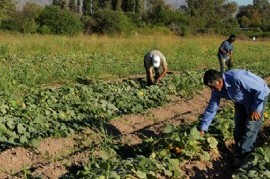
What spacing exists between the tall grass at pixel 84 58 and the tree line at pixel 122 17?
5.23m

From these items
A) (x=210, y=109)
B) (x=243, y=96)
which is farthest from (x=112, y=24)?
(x=243, y=96)

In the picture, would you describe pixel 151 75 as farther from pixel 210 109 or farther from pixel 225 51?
pixel 210 109

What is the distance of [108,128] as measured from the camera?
322 inches

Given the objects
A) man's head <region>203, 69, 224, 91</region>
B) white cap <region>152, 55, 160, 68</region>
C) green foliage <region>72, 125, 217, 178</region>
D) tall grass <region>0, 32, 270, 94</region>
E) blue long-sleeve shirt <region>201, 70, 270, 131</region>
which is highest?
man's head <region>203, 69, 224, 91</region>

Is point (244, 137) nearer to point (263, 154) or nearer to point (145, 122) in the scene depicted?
point (263, 154)

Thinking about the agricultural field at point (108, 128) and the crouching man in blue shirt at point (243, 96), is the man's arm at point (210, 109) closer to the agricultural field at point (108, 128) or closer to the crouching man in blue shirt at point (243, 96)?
the crouching man in blue shirt at point (243, 96)

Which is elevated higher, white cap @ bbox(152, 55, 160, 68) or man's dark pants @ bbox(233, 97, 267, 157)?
white cap @ bbox(152, 55, 160, 68)

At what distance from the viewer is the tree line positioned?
94.8ft

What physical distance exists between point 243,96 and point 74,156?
7.30 ft

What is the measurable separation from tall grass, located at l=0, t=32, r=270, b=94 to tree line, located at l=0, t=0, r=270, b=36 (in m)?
5.23

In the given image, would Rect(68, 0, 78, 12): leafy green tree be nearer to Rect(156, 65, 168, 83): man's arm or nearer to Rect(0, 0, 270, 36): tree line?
Rect(0, 0, 270, 36): tree line

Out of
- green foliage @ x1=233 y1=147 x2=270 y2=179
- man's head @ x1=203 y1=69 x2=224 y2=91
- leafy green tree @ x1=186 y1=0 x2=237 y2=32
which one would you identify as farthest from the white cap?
leafy green tree @ x1=186 y1=0 x2=237 y2=32

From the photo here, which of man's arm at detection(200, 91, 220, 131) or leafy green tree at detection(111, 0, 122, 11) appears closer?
man's arm at detection(200, 91, 220, 131)

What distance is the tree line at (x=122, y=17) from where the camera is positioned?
2891cm
